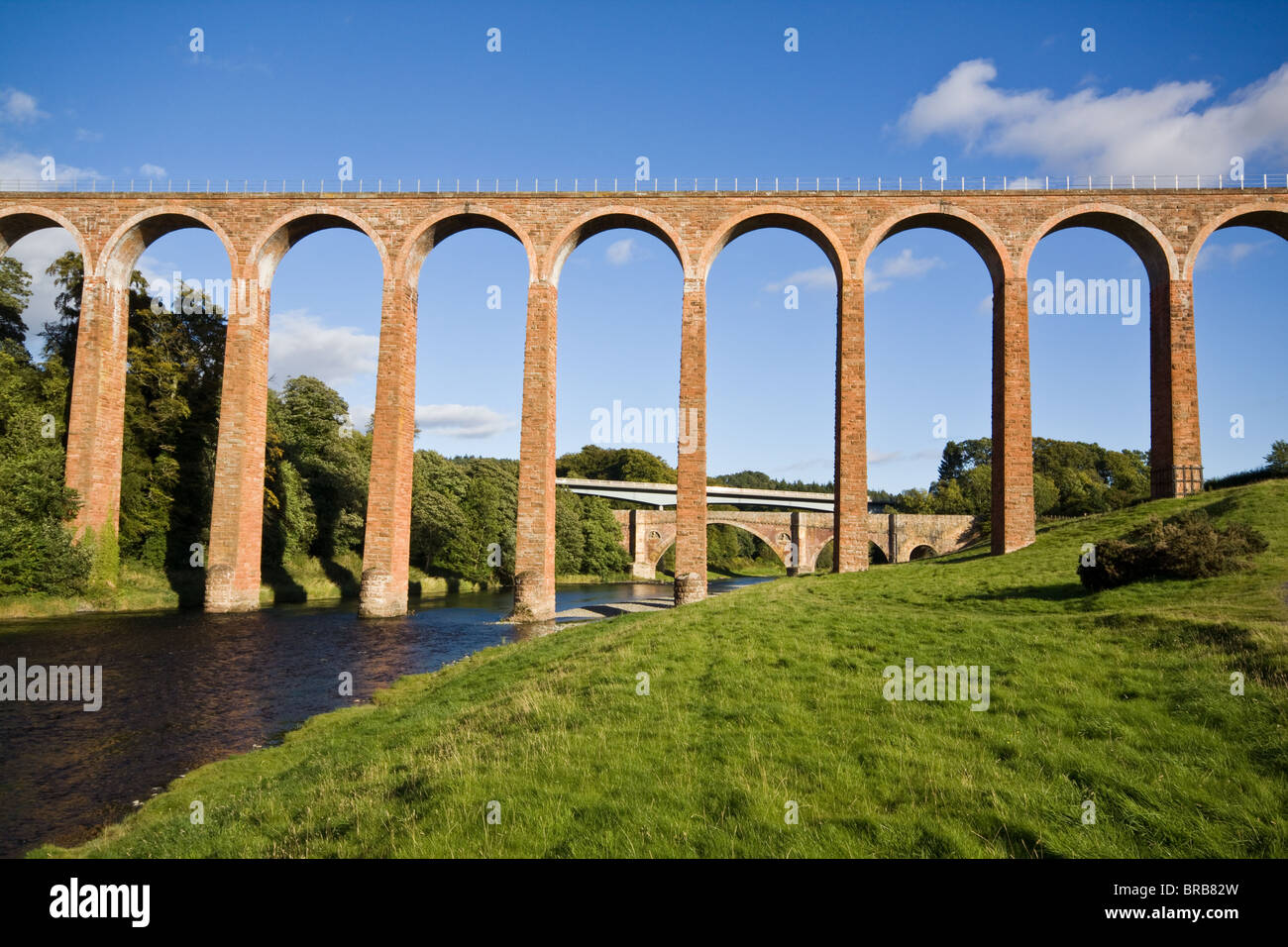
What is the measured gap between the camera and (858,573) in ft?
92.5

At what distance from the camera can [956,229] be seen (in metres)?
32.8

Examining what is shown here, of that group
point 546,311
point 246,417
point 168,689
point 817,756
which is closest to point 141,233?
point 246,417

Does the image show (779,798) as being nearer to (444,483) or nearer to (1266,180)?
(1266,180)

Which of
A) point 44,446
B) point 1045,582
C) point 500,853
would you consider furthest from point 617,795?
point 44,446

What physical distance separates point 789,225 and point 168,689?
3020 centimetres

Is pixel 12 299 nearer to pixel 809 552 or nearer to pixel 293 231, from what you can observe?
pixel 293 231

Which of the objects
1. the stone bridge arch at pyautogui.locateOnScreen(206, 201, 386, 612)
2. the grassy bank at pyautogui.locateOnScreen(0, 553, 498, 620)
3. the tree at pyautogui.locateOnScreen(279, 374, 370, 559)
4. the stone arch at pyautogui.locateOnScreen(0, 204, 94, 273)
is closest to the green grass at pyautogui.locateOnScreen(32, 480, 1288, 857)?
the stone bridge arch at pyautogui.locateOnScreen(206, 201, 386, 612)

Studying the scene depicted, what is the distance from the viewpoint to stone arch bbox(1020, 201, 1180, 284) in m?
30.8

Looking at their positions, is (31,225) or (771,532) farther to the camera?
(771,532)

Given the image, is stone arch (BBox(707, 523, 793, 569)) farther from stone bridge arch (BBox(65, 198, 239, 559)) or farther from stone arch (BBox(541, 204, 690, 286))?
stone bridge arch (BBox(65, 198, 239, 559))

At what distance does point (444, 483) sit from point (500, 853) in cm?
5266

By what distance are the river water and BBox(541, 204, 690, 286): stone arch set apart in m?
17.1

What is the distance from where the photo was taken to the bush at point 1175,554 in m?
15.8
